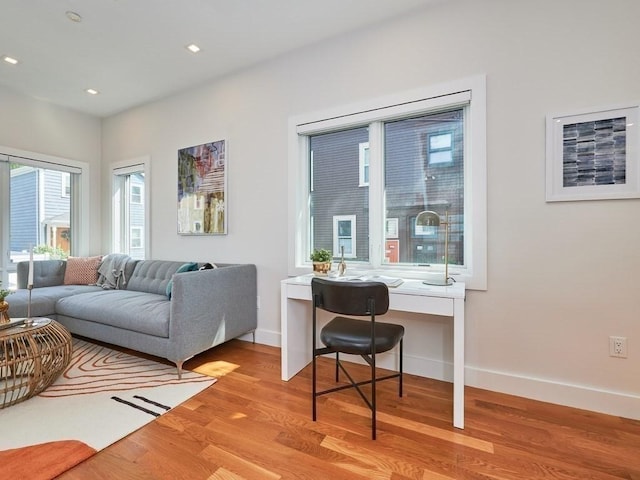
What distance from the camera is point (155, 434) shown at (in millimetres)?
1549

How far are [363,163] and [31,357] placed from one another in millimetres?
2649

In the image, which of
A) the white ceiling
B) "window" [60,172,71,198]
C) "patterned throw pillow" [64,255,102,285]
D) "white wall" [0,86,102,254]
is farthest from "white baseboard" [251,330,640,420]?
"window" [60,172,71,198]

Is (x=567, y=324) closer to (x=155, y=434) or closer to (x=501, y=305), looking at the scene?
(x=501, y=305)

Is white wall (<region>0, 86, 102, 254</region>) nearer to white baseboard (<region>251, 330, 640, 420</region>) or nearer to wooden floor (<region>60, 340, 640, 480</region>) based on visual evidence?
wooden floor (<region>60, 340, 640, 480</region>)

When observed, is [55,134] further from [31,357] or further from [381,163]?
[381,163]

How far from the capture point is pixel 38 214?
12.0ft

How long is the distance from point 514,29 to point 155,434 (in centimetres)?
325

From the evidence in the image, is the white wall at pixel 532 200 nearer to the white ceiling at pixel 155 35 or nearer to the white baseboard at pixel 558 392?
A: the white baseboard at pixel 558 392

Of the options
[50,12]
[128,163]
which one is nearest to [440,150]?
[50,12]

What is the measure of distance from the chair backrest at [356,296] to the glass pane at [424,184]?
904mm

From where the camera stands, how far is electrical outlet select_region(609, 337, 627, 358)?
5.56 ft

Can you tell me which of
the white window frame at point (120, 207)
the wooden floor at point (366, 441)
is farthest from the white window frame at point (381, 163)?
the white window frame at point (120, 207)

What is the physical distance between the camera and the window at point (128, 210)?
397cm

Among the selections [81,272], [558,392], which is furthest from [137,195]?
[558,392]
